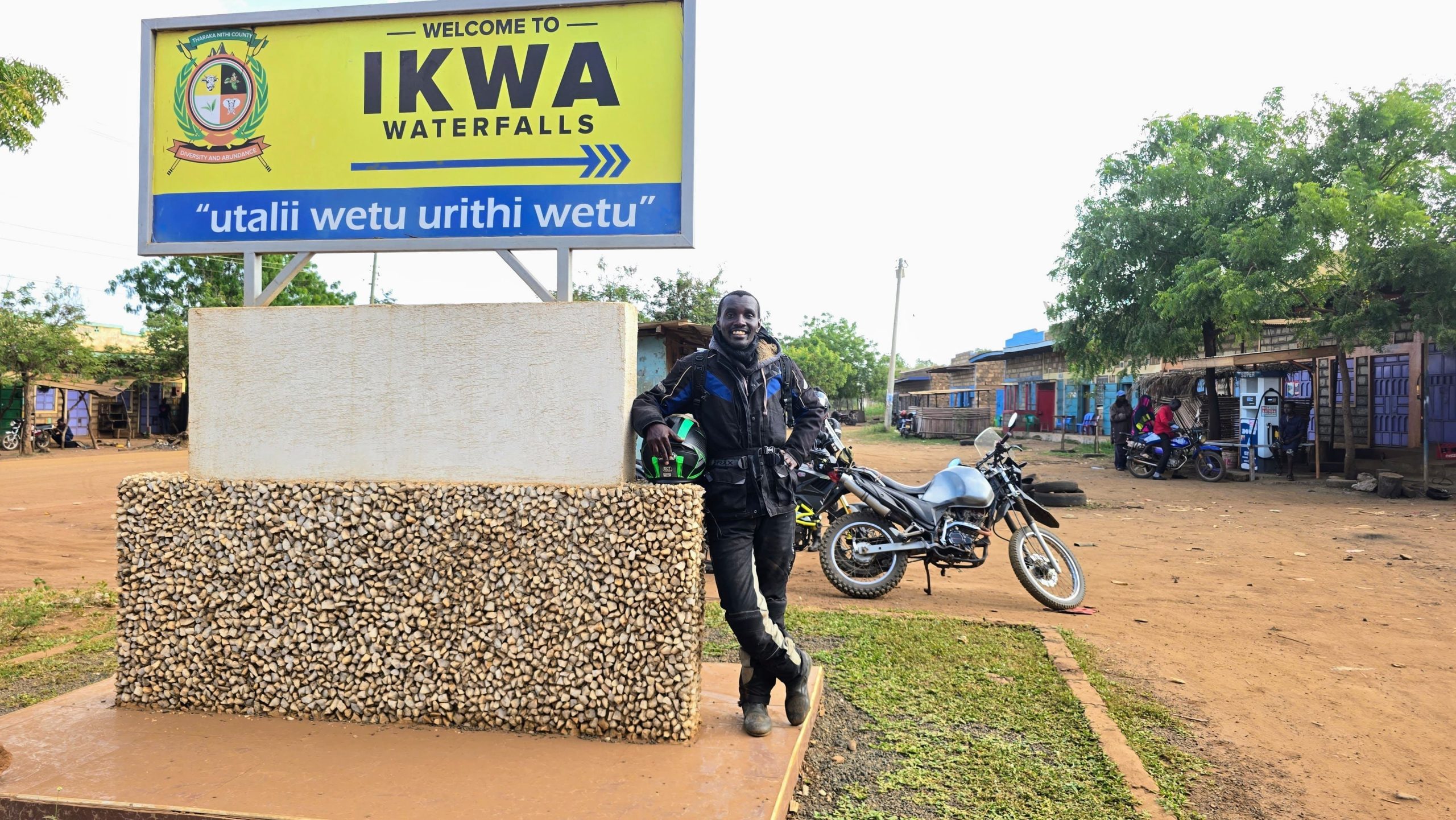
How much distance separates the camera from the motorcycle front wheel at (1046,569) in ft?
20.0

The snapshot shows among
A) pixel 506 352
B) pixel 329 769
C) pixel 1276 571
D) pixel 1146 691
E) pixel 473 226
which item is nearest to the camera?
pixel 329 769

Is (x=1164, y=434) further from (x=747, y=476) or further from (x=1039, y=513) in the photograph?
(x=747, y=476)

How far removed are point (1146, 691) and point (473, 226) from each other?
3819 millimetres

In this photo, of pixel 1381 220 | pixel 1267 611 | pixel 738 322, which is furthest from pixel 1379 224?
pixel 738 322

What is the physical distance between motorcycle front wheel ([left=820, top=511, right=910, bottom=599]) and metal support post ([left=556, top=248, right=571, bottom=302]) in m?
3.52

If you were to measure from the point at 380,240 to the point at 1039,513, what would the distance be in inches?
195

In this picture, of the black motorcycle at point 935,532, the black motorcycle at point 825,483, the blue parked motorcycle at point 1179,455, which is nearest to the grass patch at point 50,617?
the black motorcycle at point 825,483

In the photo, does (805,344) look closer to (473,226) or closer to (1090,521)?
(1090,521)

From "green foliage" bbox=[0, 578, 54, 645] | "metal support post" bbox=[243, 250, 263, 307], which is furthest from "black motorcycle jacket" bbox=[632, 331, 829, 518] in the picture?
"green foliage" bbox=[0, 578, 54, 645]

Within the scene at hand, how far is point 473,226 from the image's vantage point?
140 inches

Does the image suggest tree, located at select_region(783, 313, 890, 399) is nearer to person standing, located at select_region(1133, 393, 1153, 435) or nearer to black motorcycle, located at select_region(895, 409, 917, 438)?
black motorcycle, located at select_region(895, 409, 917, 438)

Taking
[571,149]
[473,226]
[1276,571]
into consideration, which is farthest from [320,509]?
[1276,571]

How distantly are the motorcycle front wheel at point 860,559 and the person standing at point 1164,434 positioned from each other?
11664mm

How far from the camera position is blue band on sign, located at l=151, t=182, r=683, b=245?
3.50 m
